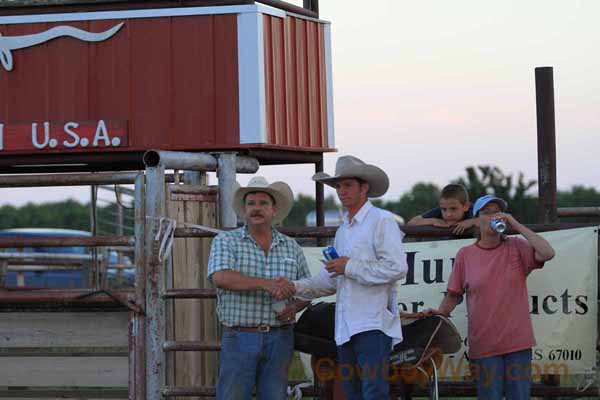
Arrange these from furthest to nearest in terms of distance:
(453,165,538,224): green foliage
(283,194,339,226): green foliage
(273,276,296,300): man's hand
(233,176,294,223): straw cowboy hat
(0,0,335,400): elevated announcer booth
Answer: (283,194,339,226): green foliage < (453,165,538,224): green foliage < (0,0,335,400): elevated announcer booth < (233,176,294,223): straw cowboy hat < (273,276,296,300): man's hand

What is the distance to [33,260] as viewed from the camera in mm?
22062

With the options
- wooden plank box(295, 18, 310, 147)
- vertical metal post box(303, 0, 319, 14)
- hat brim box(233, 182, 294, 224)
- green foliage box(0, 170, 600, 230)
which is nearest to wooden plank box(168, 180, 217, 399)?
hat brim box(233, 182, 294, 224)

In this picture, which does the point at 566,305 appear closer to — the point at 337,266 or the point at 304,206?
the point at 337,266

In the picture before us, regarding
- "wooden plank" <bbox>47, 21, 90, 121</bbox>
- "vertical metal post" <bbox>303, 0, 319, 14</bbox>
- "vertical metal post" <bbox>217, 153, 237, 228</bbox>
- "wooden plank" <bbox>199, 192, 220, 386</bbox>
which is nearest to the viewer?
"wooden plank" <bbox>199, 192, 220, 386</bbox>

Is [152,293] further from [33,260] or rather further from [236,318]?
[33,260]

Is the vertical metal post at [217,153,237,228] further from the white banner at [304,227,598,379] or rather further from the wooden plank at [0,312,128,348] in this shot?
the white banner at [304,227,598,379]

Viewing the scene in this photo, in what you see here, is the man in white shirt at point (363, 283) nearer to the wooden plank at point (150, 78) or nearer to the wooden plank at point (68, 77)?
the wooden plank at point (150, 78)

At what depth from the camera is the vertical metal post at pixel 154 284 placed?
7.16 meters

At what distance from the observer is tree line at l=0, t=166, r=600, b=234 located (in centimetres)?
3406

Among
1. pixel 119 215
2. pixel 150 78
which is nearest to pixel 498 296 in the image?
pixel 150 78

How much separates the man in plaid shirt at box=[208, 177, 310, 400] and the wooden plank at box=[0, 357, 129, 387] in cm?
130

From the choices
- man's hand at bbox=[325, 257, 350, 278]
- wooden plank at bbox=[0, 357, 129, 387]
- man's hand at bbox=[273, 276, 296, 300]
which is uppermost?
man's hand at bbox=[325, 257, 350, 278]

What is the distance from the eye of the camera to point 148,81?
9.17m

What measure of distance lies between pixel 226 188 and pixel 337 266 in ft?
6.90
